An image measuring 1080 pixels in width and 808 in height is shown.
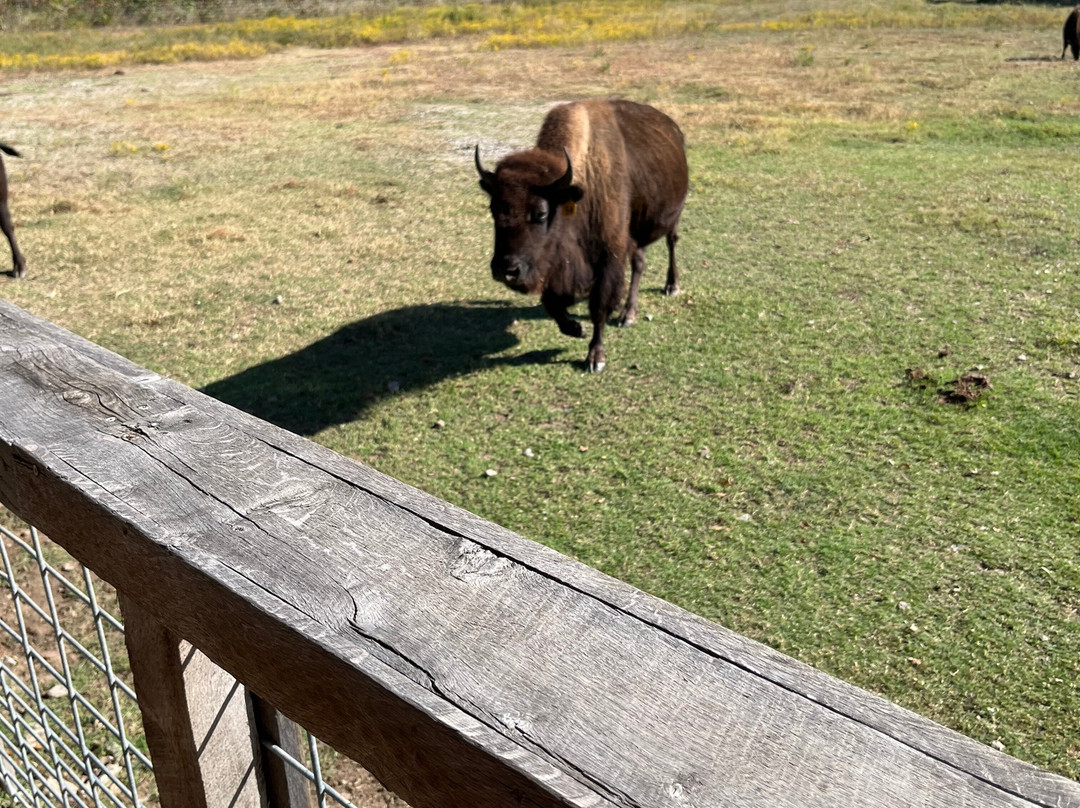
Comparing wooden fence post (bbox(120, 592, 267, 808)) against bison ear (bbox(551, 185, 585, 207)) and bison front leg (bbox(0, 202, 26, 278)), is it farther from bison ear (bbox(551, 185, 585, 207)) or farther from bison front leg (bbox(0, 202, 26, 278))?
bison front leg (bbox(0, 202, 26, 278))

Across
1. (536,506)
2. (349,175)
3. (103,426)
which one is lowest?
(536,506)

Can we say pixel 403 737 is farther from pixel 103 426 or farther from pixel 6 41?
pixel 6 41

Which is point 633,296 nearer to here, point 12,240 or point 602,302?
point 602,302

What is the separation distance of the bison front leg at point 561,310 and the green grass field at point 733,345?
23 cm

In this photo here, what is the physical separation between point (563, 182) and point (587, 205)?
1.57 feet

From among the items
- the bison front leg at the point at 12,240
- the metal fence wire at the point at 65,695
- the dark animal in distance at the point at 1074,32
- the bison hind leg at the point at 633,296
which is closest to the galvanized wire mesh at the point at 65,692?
the metal fence wire at the point at 65,695

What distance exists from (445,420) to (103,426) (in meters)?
3.97

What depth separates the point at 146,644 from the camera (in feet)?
4.27

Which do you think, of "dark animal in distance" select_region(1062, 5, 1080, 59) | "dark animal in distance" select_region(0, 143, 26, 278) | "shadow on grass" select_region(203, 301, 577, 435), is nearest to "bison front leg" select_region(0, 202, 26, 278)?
"dark animal in distance" select_region(0, 143, 26, 278)

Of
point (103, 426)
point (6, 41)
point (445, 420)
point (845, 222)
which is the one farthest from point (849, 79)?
point (6, 41)

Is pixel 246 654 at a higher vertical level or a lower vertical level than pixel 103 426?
lower

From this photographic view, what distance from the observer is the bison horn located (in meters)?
5.35

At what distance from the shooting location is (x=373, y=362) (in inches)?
243

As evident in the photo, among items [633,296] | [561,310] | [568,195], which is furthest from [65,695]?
[633,296]
